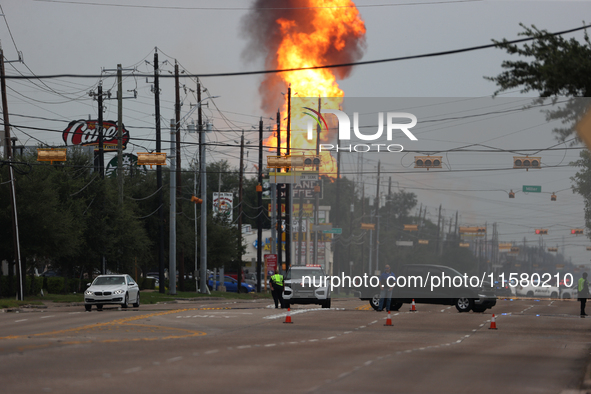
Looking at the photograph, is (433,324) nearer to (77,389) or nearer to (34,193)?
(77,389)

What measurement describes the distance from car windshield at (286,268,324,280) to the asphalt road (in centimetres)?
917

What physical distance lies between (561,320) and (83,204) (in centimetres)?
2742

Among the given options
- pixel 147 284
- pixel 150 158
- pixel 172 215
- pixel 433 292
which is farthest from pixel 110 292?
pixel 147 284

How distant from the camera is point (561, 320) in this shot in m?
30.5

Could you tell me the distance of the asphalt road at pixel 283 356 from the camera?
11680 millimetres

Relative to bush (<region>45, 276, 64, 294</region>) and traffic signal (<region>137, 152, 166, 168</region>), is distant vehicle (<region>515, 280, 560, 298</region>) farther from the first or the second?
traffic signal (<region>137, 152, 166, 168</region>)

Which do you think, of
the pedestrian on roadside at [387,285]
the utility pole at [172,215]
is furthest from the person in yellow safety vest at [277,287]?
the utility pole at [172,215]

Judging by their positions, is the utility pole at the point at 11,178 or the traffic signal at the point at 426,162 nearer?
the traffic signal at the point at 426,162

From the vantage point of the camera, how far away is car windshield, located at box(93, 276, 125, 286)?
3444 centimetres

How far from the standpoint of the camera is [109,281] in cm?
3462

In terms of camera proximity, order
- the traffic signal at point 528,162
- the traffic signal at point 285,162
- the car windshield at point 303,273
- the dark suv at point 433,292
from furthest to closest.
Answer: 1. the car windshield at point 303,273
2. the traffic signal at point 528,162
3. the dark suv at point 433,292
4. the traffic signal at point 285,162

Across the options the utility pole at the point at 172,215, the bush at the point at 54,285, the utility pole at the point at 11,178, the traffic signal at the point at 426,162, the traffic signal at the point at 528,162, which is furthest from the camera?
the bush at the point at 54,285

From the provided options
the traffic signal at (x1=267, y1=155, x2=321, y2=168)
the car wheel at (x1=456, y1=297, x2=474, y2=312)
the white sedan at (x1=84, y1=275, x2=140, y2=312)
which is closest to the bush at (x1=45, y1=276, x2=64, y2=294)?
the white sedan at (x1=84, y1=275, x2=140, y2=312)

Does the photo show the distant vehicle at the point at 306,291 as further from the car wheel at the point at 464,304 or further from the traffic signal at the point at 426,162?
the traffic signal at the point at 426,162
